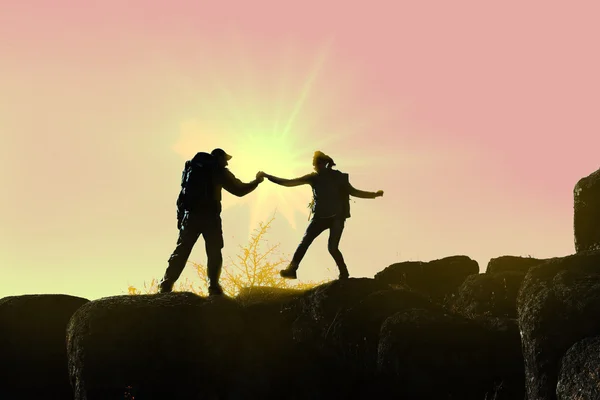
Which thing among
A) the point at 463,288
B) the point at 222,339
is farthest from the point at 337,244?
the point at 222,339

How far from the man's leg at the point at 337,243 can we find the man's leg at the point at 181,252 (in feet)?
9.38

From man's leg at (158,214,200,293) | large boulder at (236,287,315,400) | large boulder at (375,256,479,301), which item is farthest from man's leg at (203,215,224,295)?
large boulder at (375,256,479,301)

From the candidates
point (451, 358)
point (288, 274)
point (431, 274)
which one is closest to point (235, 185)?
point (288, 274)

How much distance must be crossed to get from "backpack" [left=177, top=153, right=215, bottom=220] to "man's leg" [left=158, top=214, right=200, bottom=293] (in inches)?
12.1

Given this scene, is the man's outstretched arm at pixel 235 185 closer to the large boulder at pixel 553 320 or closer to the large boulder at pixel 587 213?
the large boulder at pixel 587 213

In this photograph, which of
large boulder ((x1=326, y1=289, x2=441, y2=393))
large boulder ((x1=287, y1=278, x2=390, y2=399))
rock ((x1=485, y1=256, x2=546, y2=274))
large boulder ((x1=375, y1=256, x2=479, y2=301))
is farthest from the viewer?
large boulder ((x1=375, y1=256, x2=479, y2=301))

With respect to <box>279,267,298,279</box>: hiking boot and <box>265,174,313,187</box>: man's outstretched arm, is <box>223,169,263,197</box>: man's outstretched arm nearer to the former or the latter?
<box>265,174,313,187</box>: man's outstretched arm

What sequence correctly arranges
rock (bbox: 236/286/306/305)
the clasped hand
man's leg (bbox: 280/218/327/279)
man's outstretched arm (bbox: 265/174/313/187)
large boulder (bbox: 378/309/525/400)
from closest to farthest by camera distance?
large boulder (bbox: 378/309/525/400) → rock (bbox: 236/286/306/305) → man's leg (bbox: 280/218/327/279) → man's outstretched arm (bbox: 265/174/313/187) → the clasped hand

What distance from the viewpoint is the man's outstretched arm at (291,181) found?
15.3 meters

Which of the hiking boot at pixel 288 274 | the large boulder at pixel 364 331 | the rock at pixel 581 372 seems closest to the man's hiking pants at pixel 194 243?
the hiking boot at pixel 288 274

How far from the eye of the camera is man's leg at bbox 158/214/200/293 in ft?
46.3

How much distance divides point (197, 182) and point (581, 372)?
29.0ft

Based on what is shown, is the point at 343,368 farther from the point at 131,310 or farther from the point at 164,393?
the point at 131,310

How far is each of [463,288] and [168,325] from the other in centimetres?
590
